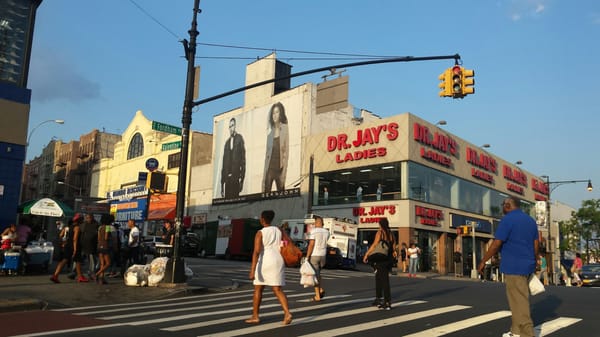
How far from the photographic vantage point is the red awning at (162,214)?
53.7 m

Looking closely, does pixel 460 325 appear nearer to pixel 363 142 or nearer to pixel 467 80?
pixel 467 80

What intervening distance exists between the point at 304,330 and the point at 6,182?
14.8m

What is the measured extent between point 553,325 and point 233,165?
142ft

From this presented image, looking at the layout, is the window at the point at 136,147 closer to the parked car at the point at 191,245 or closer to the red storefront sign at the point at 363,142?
the parked car at the point at 191,245

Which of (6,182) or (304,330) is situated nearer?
(304,330)

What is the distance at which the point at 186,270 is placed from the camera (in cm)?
1492

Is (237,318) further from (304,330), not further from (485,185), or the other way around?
(485,185)

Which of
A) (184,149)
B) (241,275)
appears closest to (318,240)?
(184,149)

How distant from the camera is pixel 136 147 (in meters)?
67.9

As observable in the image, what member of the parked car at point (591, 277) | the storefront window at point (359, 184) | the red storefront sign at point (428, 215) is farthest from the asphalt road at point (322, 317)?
the storefront window at point (359, 184)

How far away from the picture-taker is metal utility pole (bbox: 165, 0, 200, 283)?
13.7 meters

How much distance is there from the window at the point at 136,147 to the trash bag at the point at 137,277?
54.5m

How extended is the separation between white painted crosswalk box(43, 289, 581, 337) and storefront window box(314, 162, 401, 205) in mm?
25469

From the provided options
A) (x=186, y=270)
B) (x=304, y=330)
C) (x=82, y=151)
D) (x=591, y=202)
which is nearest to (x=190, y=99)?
(x=186, y=270)
